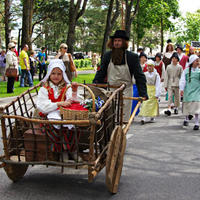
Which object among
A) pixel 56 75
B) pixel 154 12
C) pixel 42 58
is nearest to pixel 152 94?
pixel 56 75

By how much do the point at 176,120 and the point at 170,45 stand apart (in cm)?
434

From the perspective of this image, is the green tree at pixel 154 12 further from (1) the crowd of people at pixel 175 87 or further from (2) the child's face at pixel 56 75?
(2) the child's face at pixel 56 75

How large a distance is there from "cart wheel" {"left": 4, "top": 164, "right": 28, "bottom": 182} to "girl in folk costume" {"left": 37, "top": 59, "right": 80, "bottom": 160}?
26.5 inches

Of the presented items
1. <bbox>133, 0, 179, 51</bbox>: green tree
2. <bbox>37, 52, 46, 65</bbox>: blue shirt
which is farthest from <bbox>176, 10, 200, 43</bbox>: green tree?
<bbox>37, 52, 46, 65</bbox>: blue shirt

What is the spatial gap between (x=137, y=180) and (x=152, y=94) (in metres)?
5.67

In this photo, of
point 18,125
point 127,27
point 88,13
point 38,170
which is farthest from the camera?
point 88,13

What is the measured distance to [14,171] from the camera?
4.84 metres

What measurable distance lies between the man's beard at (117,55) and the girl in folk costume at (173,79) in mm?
5313

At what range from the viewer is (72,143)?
4441mm

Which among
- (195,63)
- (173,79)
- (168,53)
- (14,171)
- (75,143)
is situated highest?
(168,53)

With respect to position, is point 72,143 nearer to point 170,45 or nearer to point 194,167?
point 194,167

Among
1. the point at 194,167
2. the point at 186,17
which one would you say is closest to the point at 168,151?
the point at 194,167

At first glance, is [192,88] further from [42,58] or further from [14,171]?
[42,58]

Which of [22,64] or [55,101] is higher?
[22,64]
